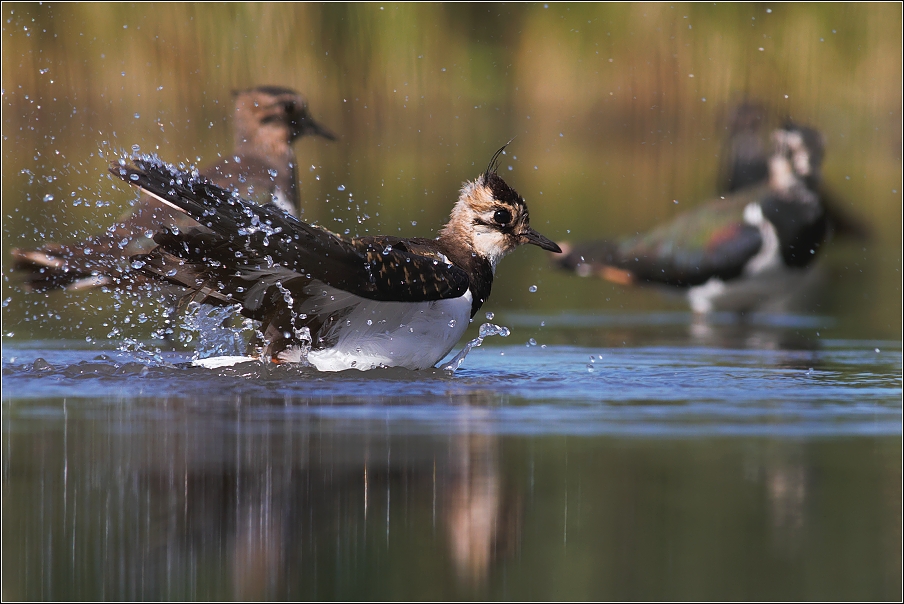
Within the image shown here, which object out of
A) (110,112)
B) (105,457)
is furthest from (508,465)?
(110,112)

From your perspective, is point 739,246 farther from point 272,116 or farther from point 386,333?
point 386,333

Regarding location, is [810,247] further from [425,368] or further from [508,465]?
[508,465]

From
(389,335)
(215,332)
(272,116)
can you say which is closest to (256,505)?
(389,335)

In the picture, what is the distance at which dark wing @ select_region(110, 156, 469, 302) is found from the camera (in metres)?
5.31

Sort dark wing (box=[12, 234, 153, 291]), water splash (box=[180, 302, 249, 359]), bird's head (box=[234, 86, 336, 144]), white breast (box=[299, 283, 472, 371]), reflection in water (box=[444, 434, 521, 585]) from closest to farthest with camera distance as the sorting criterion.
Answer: reflection in water (box=[444, 434, 521, 585]) < white breast (box=[299, 283, 472, 371]) < water splash (box=[180, 302, 249, 359]) < dark wing (box=[12, 234, 153, 291]) < bird's head (box=[234, 86, 336, 144])

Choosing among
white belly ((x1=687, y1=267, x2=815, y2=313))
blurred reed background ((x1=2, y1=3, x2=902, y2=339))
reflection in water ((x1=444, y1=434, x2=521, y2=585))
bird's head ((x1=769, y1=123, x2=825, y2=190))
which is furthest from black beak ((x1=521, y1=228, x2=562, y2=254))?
bird's head ((x1=769, y1=123, x2=825, y2=190))

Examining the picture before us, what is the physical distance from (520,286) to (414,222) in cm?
127

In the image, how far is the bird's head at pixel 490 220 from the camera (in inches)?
274

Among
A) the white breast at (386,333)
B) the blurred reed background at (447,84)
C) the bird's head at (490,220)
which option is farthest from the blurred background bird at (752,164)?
the white breast at (386,333)

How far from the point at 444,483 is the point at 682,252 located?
6871 mm

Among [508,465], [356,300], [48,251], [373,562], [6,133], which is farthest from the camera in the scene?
[6,133]

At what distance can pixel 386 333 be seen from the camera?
239 inches

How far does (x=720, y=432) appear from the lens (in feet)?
16.7

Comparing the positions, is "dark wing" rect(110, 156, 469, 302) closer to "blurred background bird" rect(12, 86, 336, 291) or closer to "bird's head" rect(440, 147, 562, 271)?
"blurred background bird" rect(12, 86, 336, 291)
